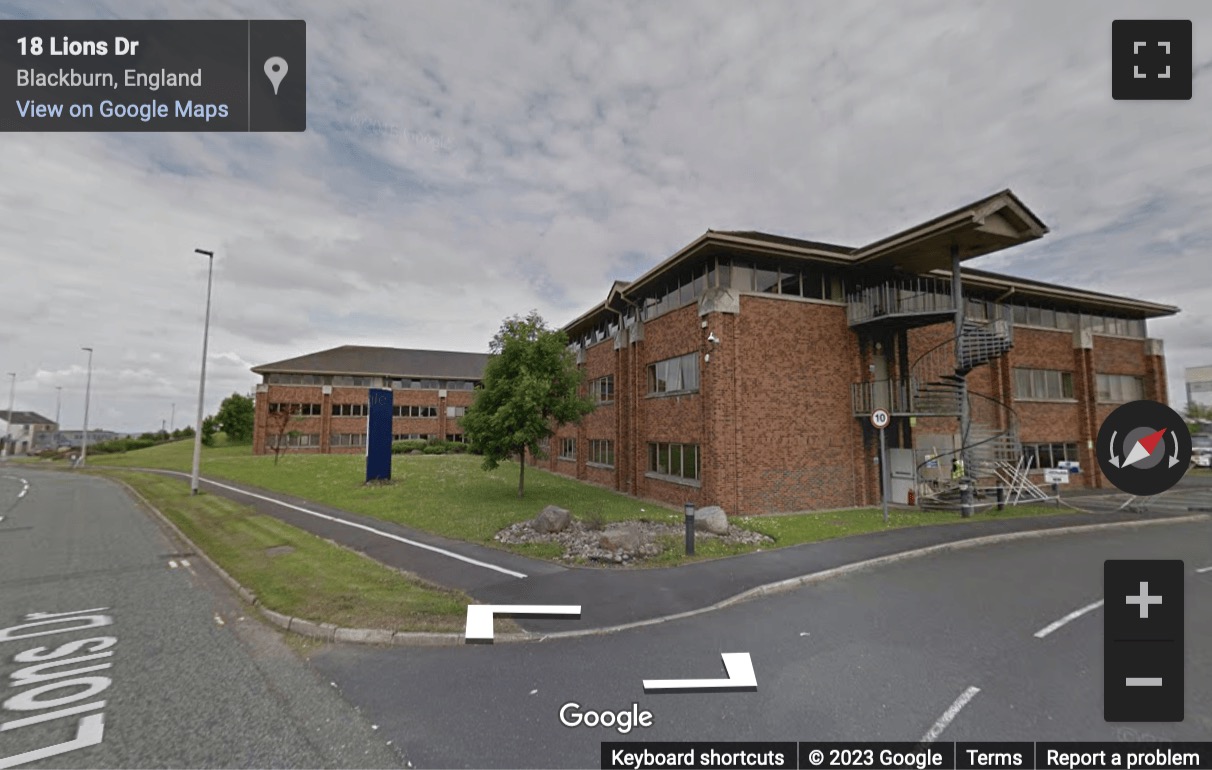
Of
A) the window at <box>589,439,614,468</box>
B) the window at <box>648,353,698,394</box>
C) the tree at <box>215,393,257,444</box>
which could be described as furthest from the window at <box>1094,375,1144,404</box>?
the tree at <box>215,393,257,444</box>

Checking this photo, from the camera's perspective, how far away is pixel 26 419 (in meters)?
102

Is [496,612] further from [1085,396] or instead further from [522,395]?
[1085,396]

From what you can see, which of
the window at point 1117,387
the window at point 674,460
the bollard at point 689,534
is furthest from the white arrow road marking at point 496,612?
the window at point 1117,387

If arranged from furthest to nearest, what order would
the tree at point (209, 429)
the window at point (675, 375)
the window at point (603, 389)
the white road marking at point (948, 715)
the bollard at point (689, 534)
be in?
the tree at point (209, 429) → the window at point (603, 389) → the window at point (675, 375) → the bollard at point (689, 534) → the white road marking at point (948, 715)

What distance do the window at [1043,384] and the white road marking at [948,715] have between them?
76.8 feet

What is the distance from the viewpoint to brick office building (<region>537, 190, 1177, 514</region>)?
16219 mm

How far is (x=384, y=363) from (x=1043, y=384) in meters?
53.9

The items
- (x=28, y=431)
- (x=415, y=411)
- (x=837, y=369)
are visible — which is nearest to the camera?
(x=837, y=369)

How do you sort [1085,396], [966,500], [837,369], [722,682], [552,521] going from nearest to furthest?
[722,682], [552,521], [966,500], [837,369], [1085,396]

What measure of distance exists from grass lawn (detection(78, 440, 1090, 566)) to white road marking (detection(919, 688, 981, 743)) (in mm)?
5461

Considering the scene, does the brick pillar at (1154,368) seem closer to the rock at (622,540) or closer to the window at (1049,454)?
the window at (1049,454)

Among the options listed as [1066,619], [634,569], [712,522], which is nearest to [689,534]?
[634,569]

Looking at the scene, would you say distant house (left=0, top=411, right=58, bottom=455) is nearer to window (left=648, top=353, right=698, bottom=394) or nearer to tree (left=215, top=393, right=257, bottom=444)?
tree (left=215, top=393, right=257, bottom=444)

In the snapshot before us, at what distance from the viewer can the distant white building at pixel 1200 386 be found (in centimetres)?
4138
